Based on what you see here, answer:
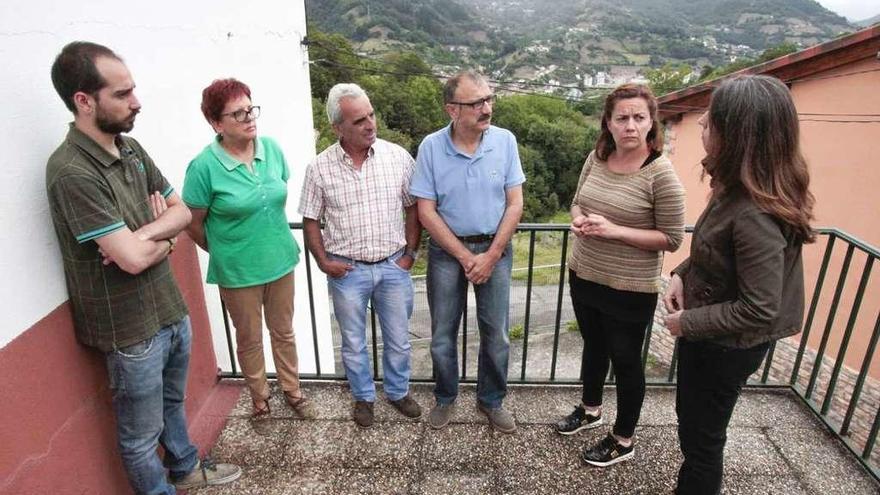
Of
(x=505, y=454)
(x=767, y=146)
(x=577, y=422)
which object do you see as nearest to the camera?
(x=767, y=146)

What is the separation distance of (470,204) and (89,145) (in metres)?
1.43

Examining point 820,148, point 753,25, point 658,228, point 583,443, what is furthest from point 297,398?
point 753,25

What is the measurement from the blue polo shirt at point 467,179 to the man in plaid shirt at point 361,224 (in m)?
0.17

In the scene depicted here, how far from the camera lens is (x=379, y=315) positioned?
8.48 ft

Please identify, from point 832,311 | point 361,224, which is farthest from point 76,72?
point 832,311

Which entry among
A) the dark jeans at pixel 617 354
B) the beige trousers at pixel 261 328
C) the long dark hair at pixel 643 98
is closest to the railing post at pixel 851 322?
the dark jeans at pixel 617 354

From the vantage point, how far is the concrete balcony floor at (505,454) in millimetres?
2246

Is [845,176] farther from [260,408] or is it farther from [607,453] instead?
[260,408]

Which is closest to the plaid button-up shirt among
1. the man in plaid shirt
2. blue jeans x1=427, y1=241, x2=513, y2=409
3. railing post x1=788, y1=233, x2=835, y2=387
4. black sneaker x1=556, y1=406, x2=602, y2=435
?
the man in plaid shirt

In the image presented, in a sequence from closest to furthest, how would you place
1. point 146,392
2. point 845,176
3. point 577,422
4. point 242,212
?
point 146,392, point 242,212, point 577,422, point 845,176

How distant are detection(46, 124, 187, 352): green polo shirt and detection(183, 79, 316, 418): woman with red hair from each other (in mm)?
265

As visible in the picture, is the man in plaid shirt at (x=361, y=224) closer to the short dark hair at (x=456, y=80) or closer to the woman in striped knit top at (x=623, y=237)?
the short dark hair at (x=456, y=80)

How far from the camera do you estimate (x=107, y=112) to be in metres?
1.55

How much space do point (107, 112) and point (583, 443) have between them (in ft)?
8.02
